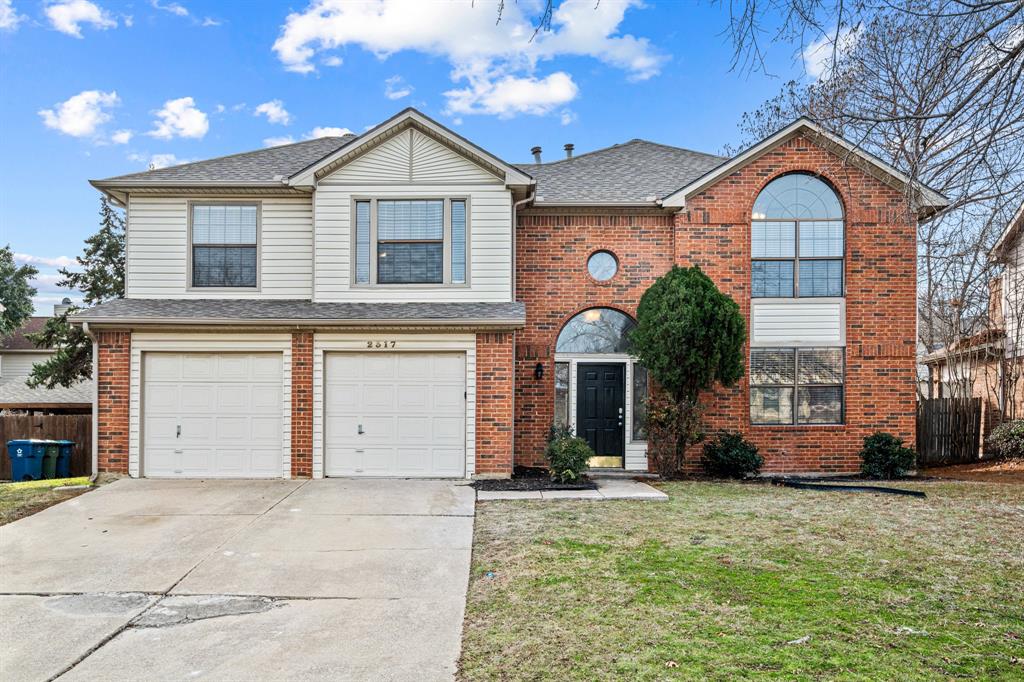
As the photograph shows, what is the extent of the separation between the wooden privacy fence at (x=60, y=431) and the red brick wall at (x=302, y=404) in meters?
6.21

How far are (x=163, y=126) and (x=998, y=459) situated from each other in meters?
21.5

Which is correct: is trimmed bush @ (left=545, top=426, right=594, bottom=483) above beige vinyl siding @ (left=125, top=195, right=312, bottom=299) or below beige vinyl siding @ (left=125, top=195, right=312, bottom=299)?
below

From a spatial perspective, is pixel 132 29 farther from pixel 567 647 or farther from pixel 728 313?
pixel 567 647

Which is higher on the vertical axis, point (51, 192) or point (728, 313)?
point (51, 192)

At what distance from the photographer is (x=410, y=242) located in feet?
37.2

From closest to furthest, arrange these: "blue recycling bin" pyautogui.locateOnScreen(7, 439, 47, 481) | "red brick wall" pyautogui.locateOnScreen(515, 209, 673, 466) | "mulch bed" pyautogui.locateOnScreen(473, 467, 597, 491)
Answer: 1. "mulch bed" pyautogui.locateOnScreen(473, 467, 597, 491)
2. "red brick wall" pyautogui.locateOnScreen(515, 209, 673, 466)
3. "blue recycling bin" pyautogui.locateOnScreen(7, 439, 47, 481)

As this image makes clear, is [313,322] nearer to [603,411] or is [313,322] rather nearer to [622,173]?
[603,411]

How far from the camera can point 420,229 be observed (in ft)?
37.2

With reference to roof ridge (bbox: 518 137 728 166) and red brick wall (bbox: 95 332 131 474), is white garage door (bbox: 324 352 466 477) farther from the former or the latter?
roof ridge (bbox: 518 137 728 166)

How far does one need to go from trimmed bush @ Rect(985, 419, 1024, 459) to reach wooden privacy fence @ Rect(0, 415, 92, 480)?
63.7 feet

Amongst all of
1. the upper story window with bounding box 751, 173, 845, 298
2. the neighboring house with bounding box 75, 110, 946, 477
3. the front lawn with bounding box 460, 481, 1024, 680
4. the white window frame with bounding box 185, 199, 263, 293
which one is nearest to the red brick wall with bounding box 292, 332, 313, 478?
the neighboring house with bounding box 75, 110, 946, 477

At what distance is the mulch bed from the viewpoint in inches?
Result: 394

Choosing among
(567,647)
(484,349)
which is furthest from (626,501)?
(567,647)

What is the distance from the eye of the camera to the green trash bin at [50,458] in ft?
43.4
